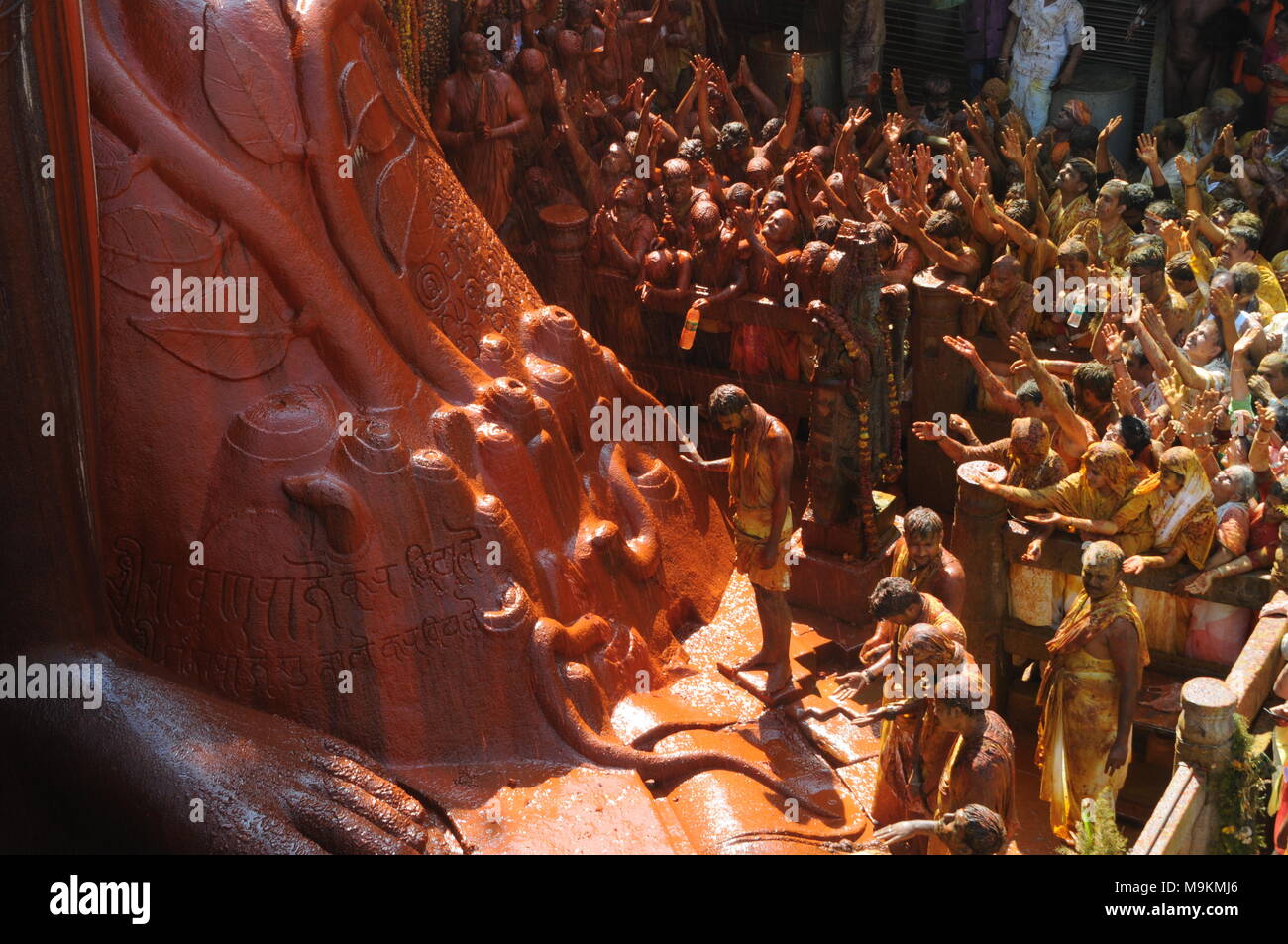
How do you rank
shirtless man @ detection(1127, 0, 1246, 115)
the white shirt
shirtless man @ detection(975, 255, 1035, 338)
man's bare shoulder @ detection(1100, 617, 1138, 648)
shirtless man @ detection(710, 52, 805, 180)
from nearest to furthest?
man's bare shoulder @ detection(1100, 617, 1138, 648)
shirtless man @ detection(975, 255, 1035, 338)
shirtless man @ detection(710, 52, 805, 180)
shirtless man @ detection(1127, 0, 1246, 115)
the white shirt

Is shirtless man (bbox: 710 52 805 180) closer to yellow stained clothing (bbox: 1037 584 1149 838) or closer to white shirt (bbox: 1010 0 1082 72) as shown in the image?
white shirt (bbox: 1010 0 1082 72)

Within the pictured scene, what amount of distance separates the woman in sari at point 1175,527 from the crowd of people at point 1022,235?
1 cm

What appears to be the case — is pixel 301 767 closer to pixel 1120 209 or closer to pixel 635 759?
pixel 635 759

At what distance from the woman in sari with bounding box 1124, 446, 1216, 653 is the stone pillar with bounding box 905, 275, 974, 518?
256cm

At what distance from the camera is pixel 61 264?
6578 millimetres

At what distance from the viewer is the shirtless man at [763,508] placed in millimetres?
8430

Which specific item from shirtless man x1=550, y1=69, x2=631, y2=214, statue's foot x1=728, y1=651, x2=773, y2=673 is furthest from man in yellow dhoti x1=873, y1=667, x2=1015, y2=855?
shirtless man x1=550, y1=69, x2=631, y2=214

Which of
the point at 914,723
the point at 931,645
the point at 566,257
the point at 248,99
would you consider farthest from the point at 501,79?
the point at 931,645

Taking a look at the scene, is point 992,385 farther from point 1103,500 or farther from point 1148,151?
point 1148,151

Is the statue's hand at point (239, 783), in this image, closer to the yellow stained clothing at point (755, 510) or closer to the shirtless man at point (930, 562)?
the yellow stained clothing at point (755, 510)

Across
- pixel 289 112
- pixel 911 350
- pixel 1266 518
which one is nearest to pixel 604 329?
pixel 911 350

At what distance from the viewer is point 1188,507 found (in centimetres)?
785

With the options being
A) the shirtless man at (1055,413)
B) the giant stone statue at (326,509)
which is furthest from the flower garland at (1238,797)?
the shirtless man at (1055,413)

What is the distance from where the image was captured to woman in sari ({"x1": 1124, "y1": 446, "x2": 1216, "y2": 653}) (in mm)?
7836
